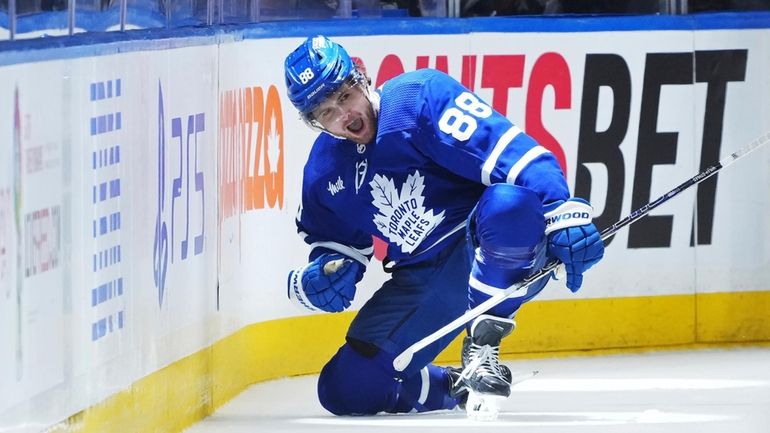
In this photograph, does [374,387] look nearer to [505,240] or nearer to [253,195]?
[505,240]

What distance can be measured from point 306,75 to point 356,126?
20 cm

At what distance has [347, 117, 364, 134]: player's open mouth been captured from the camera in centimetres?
401

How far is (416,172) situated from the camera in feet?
13.3

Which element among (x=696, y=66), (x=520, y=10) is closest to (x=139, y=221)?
(x=520, y=10)

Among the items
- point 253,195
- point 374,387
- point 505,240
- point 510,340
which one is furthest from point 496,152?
point 510,340

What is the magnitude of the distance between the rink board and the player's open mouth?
0.49m

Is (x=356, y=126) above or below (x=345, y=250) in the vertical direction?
above

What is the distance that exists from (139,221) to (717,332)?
2.73 meters

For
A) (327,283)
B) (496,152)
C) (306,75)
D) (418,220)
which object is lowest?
(327,283)

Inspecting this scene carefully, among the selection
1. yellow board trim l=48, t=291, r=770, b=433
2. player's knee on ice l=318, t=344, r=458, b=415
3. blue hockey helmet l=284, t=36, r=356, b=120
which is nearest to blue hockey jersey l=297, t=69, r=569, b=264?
blue hockey helmet l=284, t=36, r=356, b=120

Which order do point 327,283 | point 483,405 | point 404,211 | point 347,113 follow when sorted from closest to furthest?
point 483,405, point 347,113, point 404,211, point 327,283

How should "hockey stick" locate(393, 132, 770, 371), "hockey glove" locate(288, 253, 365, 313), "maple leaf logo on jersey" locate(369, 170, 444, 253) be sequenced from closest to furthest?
1. "hockey stick" locate(393, 132, 770, 371)
2. "maple leaf logo on jersey" locate(369, 170, 444, 253)
3. "hockey glove" locate(288, 253, 365, 313)

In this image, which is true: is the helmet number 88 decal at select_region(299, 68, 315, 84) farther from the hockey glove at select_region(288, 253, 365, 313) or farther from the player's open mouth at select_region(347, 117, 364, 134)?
the hockey glove at select_region(288, 253, 365, 313)

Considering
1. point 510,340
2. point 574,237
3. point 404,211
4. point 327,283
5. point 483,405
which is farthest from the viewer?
point 510,340
